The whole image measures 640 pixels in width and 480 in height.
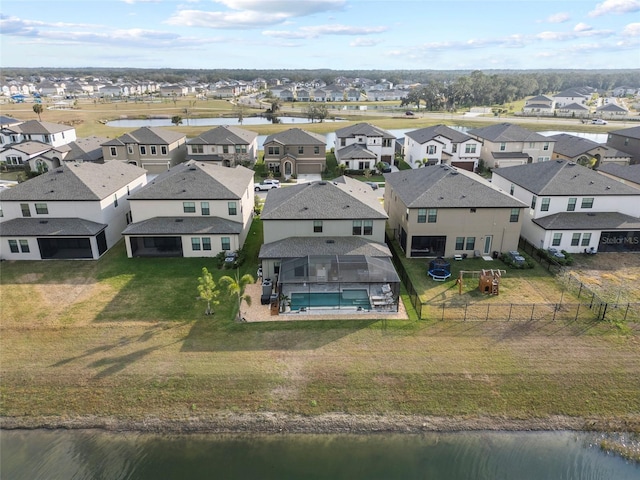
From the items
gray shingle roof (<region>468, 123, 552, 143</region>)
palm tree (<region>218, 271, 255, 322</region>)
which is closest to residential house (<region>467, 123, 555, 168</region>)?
gray shingle roof (<region>468, 123, 552, 143</region>)

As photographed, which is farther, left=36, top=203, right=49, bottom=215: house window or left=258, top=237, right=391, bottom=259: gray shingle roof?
left=36, top=203, right=49, bottom=215: house window

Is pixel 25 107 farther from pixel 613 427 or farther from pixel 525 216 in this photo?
pixel 613 427

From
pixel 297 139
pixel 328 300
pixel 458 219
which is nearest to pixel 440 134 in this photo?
pixel 297 139

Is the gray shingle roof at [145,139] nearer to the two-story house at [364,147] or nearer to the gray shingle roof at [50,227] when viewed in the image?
the two-story house at [364,147]

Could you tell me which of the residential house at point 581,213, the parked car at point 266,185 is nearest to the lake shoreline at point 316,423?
the residential house at point 581,213

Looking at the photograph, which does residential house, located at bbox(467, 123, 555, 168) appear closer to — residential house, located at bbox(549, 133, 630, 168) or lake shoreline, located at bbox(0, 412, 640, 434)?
residential house, located at bbox(549, 133, 630, 168)

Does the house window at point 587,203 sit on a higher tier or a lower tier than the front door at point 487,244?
higher

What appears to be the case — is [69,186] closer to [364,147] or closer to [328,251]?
[328,251]
